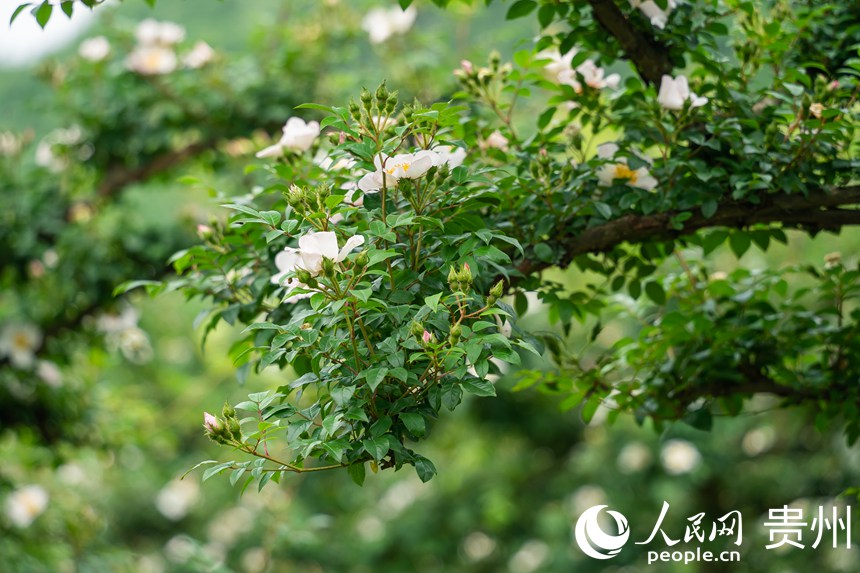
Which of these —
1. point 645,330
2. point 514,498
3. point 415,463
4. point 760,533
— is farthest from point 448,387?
point 514,498

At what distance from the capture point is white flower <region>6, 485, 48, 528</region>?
332 cm

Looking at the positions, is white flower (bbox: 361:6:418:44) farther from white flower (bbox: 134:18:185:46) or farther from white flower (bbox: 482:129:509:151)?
white flower (bbox: 482:129:509:151)

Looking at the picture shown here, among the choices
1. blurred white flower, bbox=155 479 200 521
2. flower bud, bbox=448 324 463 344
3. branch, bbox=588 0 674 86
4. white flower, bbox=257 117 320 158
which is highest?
blurred white flower, bbox=155 479 200 521

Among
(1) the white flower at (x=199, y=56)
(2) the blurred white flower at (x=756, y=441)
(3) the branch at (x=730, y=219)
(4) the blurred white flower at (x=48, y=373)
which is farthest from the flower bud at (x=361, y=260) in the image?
(2) the blurred white flower at (x=756, y=441)

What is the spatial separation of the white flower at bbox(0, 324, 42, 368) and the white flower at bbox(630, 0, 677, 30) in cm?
208

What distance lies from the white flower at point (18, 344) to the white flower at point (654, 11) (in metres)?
Answer: 2.08

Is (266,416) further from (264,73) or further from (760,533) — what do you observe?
(760,533)

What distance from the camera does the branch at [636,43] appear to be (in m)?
1.51

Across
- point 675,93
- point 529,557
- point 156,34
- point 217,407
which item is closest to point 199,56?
point 156,34

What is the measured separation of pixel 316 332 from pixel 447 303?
0.51ft

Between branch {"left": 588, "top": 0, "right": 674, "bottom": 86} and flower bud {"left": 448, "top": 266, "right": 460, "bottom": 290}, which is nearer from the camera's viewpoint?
flower bud {"left": 448, "top": 266, "right": 460, "bottom": 290}

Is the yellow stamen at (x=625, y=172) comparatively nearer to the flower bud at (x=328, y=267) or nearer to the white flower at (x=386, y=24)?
the flower bud at (x=328, y=267)

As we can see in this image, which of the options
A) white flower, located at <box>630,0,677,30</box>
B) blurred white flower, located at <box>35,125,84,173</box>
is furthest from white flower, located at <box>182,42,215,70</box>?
white flower, located at <box>630,0,677,30</box>

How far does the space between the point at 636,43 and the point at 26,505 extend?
267 centimetres
